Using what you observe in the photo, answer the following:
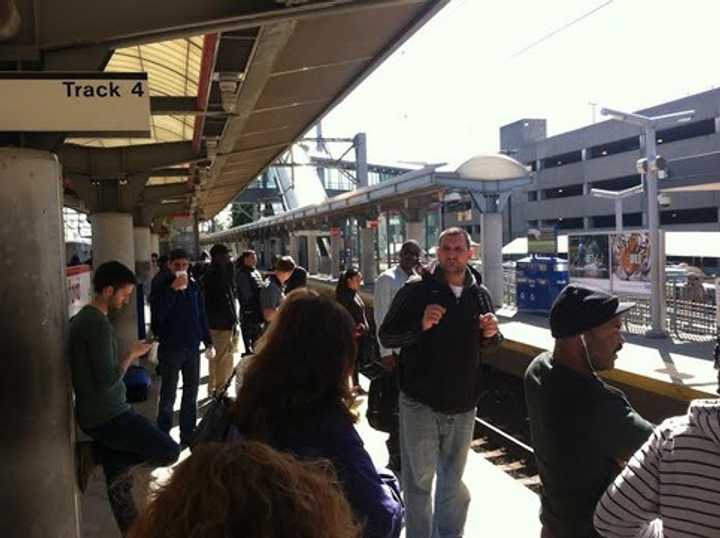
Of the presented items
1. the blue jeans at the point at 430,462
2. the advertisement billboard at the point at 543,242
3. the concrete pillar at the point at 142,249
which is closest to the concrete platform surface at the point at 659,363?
the blue jeans at the point at 430,462

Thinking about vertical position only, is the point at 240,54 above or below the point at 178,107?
above

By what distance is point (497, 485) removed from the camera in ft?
18.2

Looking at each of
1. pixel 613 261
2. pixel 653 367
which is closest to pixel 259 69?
pixel 653 367

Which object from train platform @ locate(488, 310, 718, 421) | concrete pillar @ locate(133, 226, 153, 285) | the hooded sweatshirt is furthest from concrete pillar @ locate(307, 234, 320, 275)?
the hooded sweatshirt

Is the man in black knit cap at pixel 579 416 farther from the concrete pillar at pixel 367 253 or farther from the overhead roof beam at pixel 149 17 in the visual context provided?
the concrete pillar at pixel 367 253

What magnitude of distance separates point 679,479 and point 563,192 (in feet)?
200

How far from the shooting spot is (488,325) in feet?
12.6

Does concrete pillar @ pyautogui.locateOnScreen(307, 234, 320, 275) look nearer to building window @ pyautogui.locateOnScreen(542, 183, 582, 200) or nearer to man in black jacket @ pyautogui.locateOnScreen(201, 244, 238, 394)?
building window @ pyautogui.locateOnScreen(542, 183, 582, 200)

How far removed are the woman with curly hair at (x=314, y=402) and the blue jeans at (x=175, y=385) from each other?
428 cm

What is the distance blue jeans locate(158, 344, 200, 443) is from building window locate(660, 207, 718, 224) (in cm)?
4473

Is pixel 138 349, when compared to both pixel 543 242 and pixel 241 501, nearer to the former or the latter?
pixel 241 501

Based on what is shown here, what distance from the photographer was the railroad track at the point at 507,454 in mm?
6855

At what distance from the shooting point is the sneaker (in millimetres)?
3848

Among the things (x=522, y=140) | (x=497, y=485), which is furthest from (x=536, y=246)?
(x=522, y=140)
